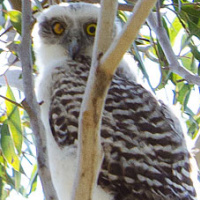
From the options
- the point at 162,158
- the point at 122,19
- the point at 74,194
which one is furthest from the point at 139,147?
the point at 122,19

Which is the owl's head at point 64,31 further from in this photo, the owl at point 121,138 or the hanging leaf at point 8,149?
Answer: the hanging leaf at point 8,149

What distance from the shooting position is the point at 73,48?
3.21 m

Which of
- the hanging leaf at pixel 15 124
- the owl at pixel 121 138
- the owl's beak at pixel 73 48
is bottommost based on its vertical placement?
the hanging leaf at pixel 15 124

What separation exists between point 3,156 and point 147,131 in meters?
0.93

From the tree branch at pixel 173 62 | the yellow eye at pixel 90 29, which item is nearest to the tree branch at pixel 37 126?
the tree branch at pixel 173 62

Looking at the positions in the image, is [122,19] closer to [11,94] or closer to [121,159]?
[11,94]

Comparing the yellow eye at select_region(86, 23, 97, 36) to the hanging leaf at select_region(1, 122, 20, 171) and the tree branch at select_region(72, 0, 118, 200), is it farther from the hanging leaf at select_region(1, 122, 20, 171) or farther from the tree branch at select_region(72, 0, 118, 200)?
the tree branch at select_region(72, 0, 118, 200)

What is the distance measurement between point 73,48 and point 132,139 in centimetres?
84

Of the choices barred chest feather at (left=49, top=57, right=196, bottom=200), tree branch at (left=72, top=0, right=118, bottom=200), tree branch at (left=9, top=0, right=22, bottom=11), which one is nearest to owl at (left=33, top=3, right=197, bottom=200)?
barred chest feather at (left=49, top=57, right=196, bottom=200)

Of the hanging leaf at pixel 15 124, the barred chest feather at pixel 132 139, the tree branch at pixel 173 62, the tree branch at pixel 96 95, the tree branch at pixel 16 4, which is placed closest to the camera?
the tree branch at pixel 96 95

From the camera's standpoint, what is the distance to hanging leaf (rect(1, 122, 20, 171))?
122 inches

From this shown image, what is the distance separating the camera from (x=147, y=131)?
8.63ft

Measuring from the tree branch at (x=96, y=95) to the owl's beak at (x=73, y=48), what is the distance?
56.5 inches

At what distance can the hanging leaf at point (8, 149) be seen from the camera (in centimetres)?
311
